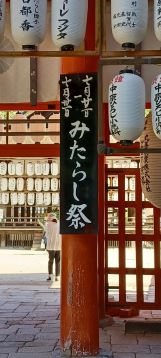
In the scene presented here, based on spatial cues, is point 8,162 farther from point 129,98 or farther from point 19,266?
point 129,98

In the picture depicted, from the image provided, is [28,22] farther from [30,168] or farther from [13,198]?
[13,198]

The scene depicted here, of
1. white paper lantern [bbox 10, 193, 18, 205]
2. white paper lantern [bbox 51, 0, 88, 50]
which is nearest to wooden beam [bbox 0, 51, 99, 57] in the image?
white paper lantern [bbox 51, 0, 88, 50]

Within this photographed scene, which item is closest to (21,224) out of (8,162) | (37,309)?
(8,162)

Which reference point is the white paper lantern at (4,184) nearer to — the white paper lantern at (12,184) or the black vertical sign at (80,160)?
the white paper lantern at (12,184)

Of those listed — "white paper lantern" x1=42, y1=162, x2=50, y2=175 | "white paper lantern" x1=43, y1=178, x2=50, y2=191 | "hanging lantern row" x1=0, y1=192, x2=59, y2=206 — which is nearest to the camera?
"white paper lantern" x1=42, y1=162, x2=50, y2=175

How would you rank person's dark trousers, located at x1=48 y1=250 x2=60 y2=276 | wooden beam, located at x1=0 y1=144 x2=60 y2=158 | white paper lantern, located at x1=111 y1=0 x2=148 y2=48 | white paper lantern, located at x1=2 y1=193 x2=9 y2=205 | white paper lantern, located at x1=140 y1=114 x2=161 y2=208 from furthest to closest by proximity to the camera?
white paper lantern, located at x1=2 y1=193 x2=9 y2=205 → person's dark trousers, located at x1=48 y1=250 x2=60 y2=276 → wooden beam, located at x1=0 y1=144 x2=60 y2=158 → white paper lantern, located at x1=140 y1=114 x2=161 y2=208 → white paper lantern, located at x1=111 y1=0 x2=148 y2=48

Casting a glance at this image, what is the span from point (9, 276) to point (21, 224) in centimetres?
1108

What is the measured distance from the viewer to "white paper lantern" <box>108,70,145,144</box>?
18.5ft

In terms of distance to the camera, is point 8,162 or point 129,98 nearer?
point 129,98

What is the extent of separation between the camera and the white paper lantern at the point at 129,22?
17.9ft

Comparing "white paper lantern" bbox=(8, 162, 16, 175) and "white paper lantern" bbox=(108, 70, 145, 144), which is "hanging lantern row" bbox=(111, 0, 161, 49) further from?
"white paper lantern" bbox=(8, 162, 16, 175)

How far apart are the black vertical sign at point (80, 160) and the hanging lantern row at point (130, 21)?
1.31 meters

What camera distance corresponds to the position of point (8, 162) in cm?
2655

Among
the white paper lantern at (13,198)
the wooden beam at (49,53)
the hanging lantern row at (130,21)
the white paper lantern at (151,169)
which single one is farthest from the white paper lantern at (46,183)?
the hanging lantern row at (130,21)
